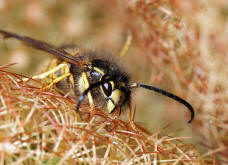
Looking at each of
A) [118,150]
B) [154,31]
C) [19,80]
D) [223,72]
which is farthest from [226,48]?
[19,80]

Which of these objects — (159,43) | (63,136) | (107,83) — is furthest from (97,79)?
(159,43)

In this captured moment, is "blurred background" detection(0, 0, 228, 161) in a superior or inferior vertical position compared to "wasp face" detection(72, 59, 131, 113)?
superior

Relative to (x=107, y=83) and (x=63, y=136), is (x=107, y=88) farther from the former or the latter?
(x=63, y=136)

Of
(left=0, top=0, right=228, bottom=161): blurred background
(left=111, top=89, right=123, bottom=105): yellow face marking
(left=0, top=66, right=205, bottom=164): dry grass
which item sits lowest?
(left=0, top=66, right=205, bottom=164): dry grass

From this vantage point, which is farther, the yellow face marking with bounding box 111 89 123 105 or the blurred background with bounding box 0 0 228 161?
the blurred background with bounding box 0 0 228 161

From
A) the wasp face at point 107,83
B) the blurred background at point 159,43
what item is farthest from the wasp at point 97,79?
the blurred background at point 159,43

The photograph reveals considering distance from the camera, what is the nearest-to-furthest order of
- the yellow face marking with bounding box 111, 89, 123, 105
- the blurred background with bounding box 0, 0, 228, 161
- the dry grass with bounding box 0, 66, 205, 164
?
the dry grass with bounding box 0, 66, 205, 164 < the yellow face marking with bounding box 111, 89, 123, 105 < the blurred background with bounding box 0, 0, 228, 161

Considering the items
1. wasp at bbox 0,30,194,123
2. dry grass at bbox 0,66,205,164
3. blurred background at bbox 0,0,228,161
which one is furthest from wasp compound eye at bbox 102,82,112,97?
blurred background at bbox 0,0,228,161

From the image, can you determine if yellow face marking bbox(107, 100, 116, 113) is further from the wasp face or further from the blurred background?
the blurred background
